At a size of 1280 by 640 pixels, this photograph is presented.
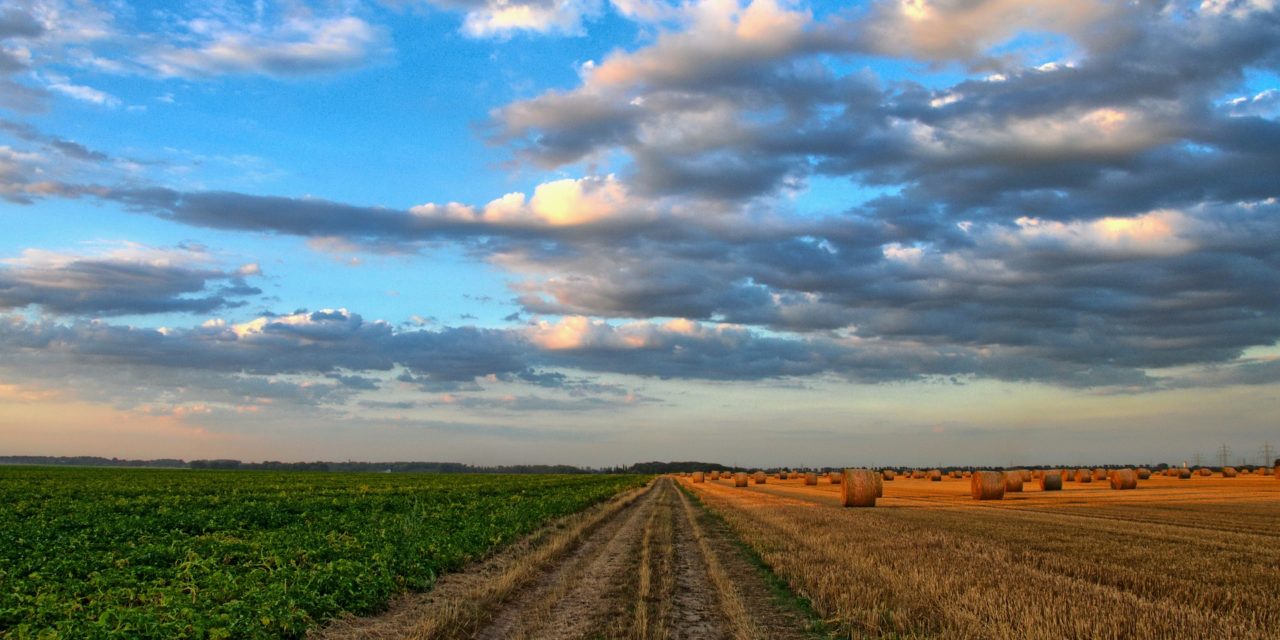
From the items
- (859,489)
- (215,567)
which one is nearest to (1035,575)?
(215,567)

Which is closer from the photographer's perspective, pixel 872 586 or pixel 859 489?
pixel 872 586

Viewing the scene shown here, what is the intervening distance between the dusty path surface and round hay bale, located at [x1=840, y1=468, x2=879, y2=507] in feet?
62.8

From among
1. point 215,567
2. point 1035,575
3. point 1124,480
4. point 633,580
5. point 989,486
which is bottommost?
point 1124,480

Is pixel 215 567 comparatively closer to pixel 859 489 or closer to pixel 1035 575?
pixel 1035 575

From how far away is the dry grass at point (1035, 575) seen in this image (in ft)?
33.1

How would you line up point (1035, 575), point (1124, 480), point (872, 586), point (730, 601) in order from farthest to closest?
point (1124, 480)
point (1035, 575)
point (872, 586)
point (730, 601)

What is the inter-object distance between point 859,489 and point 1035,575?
1034 inches

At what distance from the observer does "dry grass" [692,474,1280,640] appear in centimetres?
1009

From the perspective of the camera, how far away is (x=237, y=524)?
24250mm

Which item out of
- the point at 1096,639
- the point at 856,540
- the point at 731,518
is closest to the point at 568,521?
the point at 731,518

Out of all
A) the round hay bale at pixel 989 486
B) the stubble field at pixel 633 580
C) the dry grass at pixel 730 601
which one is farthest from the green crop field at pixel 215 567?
the round hay bale at pixel 989 486

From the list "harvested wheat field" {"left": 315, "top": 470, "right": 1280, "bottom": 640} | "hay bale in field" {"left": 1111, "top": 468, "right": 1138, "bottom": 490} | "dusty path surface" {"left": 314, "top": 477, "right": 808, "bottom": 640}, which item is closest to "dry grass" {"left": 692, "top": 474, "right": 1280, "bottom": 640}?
"harvested wheat field" {"left": 315, "top": 470, "right": 1280, "bottom": 640}

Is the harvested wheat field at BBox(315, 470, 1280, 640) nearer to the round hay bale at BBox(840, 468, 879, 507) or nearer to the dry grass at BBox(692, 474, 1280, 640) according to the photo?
the dry grass at BBox(692, 474, 1280, 640)

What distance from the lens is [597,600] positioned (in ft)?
43.8
